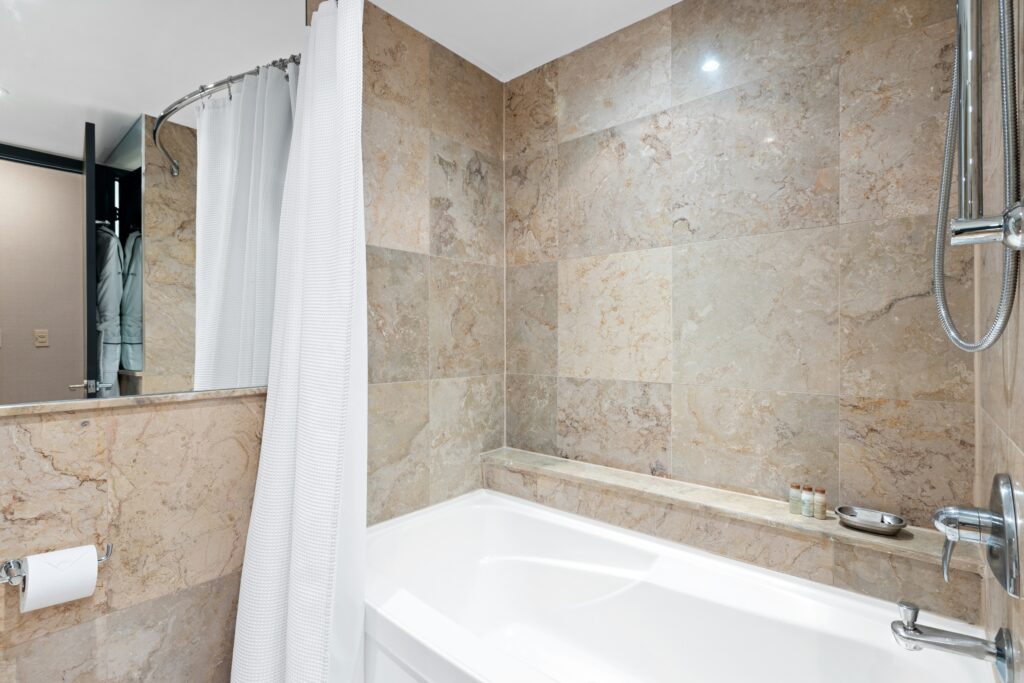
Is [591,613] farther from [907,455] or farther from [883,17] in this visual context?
[883,17]

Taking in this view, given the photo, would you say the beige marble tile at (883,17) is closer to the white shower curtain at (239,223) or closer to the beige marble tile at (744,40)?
Answer: the beige marble tile at (744,40)

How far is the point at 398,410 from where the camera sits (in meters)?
1.85

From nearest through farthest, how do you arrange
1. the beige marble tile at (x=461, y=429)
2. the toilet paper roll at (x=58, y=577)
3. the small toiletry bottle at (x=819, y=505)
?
the toilet paper roll at (x=58, y=577), the small toiletry bottle at (x=819, y=505), the beige marble tile at (x=461, y=429)

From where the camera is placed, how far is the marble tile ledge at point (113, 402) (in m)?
1.06

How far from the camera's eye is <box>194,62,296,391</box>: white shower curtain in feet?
4.48

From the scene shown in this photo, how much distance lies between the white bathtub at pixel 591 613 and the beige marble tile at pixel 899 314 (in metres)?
0.60

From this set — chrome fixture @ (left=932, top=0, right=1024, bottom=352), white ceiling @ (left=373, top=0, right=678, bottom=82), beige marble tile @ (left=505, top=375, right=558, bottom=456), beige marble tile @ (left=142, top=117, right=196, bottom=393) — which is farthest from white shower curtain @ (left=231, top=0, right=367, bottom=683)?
chrome fixture @ (left=932, top=0, right=1024, bottom=352)

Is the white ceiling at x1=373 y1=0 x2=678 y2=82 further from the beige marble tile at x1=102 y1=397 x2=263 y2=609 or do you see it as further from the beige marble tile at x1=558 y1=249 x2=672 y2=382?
the beige marble tile at x1=102 y1=397 x2=263 y2=609

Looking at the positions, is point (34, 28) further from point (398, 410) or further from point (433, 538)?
point (433, 538)

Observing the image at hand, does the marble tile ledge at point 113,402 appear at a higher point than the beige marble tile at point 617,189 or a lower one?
lower

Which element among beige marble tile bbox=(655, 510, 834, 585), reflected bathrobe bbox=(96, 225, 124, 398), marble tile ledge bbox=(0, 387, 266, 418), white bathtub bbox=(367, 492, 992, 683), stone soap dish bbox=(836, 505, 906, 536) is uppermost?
reflected bathrobe bbox=(96, 225, 124, 398)

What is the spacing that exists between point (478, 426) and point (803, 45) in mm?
1821

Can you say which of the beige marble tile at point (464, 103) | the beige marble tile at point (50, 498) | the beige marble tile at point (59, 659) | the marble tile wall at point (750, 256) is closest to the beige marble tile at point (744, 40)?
the marble tile wall at point (750, 256)

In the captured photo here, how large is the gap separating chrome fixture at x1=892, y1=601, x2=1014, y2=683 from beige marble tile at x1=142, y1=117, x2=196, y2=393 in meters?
1.73
